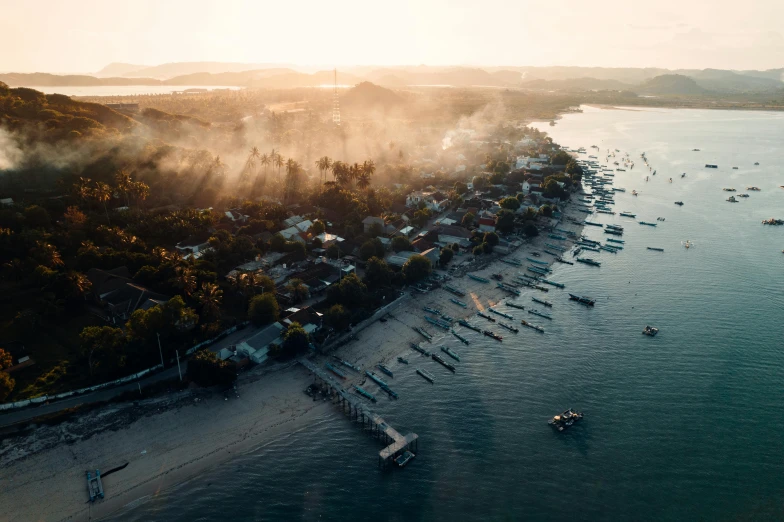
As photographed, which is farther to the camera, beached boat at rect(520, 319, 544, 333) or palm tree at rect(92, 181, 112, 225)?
palm tree at rect(92, 181, 112, 225)

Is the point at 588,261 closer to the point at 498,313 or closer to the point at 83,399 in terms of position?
the point at 498,313

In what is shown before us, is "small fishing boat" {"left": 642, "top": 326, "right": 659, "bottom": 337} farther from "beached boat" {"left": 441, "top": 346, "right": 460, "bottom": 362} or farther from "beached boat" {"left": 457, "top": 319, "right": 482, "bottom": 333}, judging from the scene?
"beached boat" {"left": 441, "top": 346, "right": 460, "bottom": 362}

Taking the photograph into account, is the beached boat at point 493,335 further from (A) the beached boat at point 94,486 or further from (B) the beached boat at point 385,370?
(A) the beached boat at point 94,486

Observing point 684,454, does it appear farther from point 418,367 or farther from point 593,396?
point 418,367

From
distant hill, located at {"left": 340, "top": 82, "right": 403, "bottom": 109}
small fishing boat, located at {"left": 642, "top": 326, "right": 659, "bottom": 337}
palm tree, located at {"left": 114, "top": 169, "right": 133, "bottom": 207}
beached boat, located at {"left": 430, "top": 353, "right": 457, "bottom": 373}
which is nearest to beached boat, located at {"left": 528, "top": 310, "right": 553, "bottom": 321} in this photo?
small fishing boat, located at {"left": 642, "top": 326, "right": 659, "bottom": 337}

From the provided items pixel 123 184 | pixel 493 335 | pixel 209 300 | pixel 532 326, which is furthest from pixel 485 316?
pixel 123 184

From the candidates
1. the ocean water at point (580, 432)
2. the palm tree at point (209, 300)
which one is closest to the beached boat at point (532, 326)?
the ocean water at point (580, 432)
